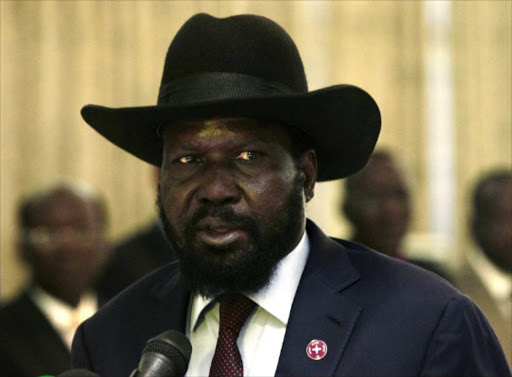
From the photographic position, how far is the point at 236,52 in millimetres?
2629

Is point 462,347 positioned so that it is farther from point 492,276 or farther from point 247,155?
point 492,276

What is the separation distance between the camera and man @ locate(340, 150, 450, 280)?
5.64 metres

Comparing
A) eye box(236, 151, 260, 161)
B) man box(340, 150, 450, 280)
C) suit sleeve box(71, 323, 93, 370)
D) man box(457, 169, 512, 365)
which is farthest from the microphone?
man box(457, 169, 512, 365)

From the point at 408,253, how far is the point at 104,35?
2.42m

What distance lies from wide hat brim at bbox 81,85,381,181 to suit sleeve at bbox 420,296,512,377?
513 mm

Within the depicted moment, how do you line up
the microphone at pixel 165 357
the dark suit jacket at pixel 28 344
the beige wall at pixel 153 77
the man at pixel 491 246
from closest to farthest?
1. the microphone at pixel 165 357
2. the dark suit jacket at pixel 28 344
3. the man at pixel 491 246
4. the beige wall at pixel 153 77

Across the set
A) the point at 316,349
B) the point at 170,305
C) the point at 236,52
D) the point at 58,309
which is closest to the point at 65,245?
the point at 58,309

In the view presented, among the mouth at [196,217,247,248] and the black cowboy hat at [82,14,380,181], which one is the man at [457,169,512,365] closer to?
the black cowboy hat at [82,14,380,181]

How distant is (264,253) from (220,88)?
0.42m

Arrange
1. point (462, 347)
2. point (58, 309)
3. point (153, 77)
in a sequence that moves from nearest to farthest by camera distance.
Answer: point (462, 347), point (58, 309), point (153, 77)

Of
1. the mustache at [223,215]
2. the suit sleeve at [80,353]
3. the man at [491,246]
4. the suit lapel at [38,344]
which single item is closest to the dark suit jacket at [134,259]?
the suit lapel at [38,344]

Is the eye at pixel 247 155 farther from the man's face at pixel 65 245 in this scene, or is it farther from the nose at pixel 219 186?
the man's face at pixel 65 245

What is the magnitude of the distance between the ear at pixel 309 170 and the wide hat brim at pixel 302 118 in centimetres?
Result: 4

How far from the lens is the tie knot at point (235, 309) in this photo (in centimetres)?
266
